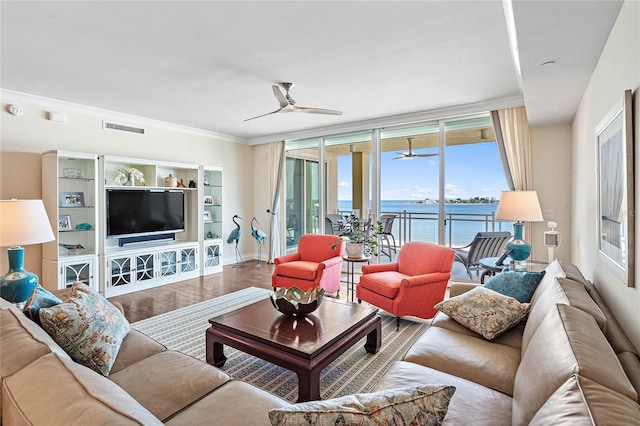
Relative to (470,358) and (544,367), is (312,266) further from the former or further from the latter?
(544,367)

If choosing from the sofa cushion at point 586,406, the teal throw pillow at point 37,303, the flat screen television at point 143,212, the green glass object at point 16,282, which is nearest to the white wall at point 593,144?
the sofa cushion at point 586,406

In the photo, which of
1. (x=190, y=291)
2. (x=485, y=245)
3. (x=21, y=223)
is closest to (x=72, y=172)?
(x=190, y=291)

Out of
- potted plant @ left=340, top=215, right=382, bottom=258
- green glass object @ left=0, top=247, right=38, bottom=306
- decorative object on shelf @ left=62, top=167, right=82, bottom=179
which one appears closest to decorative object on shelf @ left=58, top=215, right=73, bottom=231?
decorative object on shelf @ left=62, top=167, right=82, bottom=179

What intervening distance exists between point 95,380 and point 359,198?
5.41 meters

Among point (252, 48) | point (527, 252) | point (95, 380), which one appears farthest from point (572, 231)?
point (95, 380)

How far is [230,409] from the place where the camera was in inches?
53.2

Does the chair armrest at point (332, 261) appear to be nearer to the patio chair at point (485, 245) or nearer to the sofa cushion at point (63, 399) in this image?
the patio chair at point (485, 245)

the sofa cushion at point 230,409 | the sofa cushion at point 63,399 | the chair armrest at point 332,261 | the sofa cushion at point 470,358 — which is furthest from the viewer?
the chair armrest at point 332,261

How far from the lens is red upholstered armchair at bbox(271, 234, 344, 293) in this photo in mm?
4109

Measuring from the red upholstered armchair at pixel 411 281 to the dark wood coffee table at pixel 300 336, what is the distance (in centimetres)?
57

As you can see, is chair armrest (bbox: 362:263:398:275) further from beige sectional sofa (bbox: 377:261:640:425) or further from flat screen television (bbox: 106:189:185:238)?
flat screen television (bbox: 106:189:185:238)

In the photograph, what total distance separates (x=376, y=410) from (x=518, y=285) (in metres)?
1.96

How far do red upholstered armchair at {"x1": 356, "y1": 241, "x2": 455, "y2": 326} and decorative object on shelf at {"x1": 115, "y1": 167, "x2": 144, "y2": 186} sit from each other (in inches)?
150

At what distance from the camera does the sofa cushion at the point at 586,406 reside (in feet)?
2.59
